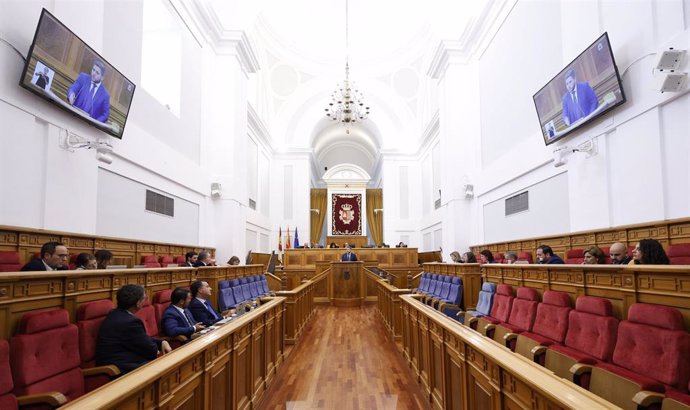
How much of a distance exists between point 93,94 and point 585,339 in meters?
5.78

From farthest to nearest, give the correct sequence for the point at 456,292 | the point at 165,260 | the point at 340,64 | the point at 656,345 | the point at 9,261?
Answer: 1. the point at 340,64
2. the point at 165,260
3. the point at 456,292
4. the point at 9,261
5. the point at 656,345

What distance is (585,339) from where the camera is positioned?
8.45 ft

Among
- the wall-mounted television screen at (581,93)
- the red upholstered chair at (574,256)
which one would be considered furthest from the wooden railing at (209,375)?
the wall-mounted television screen at (581,93)

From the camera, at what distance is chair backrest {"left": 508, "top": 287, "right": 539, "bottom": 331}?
334 cm

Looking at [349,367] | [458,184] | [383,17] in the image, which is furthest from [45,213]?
[383,17]

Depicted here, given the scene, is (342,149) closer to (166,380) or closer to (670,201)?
(670,201)

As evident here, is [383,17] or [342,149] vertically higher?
[383,17]

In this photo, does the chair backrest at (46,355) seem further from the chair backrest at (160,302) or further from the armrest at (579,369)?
the armrest at (579,369)

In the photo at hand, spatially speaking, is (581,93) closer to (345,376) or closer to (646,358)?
(646,358)

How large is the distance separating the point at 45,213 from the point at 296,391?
335 cm

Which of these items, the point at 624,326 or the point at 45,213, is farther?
the point at 45,213

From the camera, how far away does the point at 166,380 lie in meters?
1.66

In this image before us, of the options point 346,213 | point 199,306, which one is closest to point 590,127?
point 199,306

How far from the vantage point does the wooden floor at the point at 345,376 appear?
332 centimetres
